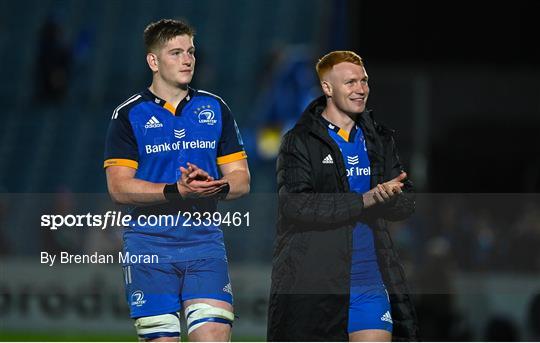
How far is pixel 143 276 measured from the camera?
20.7ft

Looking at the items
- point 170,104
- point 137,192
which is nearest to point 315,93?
point 170,104

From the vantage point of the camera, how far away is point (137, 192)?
20.5 feet

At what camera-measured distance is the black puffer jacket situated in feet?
20.6

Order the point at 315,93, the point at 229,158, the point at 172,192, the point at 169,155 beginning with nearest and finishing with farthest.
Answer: the point at 172,192 → the point at 169,155 → the point at 229,158 → the point at 315,93

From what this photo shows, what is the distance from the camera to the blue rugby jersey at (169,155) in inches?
248

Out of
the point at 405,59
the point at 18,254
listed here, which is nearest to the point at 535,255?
the point at 18,254

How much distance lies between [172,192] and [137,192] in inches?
7.3

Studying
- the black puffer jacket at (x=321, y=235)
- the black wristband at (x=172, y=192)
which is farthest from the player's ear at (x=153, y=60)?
the black puffer jacket at (x=321, y=235)

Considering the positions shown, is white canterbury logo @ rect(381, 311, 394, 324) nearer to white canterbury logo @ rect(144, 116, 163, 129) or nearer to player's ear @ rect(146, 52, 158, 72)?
white canterbury logo @ rect(144, 116, 163, 129)

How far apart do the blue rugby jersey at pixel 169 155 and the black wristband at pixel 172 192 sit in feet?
0.17

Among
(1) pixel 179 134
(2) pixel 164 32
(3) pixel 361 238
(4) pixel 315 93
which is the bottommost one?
(3) pixel 361 238

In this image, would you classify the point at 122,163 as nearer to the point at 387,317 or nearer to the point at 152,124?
the point at 152,124

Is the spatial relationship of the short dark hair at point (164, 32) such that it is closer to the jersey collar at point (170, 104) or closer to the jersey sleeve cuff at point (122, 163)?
the jersey collar at point (170, 104)

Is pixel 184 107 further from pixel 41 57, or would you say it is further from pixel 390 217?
pixel 41 57
